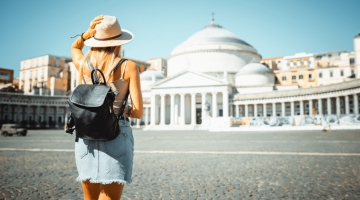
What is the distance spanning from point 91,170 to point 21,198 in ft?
10.4

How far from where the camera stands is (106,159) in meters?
2.43

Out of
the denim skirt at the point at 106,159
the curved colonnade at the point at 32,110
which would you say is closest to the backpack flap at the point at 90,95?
the denim skirt at the point at 106,159

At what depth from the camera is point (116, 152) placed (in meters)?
2.41

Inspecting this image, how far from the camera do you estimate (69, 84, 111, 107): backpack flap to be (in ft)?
7.24

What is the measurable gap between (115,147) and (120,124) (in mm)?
209

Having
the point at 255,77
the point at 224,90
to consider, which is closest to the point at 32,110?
the point at 224,90

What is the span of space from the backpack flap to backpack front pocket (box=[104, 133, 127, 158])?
0.39 metres

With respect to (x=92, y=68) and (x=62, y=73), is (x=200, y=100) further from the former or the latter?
(x=92, y=68)

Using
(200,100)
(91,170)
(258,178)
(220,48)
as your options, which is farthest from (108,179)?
(220,48)

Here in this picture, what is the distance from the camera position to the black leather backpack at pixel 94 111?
222 centimetres

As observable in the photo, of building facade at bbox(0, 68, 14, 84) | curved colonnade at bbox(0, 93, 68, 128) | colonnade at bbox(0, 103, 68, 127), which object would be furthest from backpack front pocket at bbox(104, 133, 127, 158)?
building facade at bbox(0, 68, 14, 84)

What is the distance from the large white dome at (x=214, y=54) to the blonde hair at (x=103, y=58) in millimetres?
65160

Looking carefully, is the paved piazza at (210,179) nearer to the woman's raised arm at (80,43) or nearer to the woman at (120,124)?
the woman at (120,124)

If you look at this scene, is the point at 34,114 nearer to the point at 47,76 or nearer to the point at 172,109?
the point at 47,76
